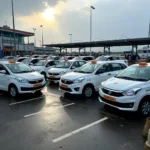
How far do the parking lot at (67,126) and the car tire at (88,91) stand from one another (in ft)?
2.41

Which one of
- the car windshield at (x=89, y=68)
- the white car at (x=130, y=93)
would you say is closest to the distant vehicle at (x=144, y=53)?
the car windshield at (x=89, y=68)

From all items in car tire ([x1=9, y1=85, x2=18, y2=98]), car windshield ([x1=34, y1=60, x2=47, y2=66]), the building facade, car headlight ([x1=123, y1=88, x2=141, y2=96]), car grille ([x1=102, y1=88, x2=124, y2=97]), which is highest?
the building facade

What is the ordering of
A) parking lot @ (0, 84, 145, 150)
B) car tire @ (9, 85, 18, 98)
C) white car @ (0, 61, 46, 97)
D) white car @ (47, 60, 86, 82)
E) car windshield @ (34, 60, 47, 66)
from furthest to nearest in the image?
car windshield @ (34, 60, 47, 66) < white car @ (47, 60, 86, 82) < car tire @ (9, 85, 18, 98) < white car @ (0, 61, 46, 97) < parking lot @ (0, 84, 145, 150)

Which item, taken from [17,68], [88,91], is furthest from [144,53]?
[17,68]

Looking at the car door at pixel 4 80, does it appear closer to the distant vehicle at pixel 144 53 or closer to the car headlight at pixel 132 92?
the car headlight at pixel 132 92

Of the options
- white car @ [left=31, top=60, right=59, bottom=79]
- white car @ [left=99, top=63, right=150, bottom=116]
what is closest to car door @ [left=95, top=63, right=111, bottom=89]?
white car @ [left=99, top=63, right=150, bottom=116]

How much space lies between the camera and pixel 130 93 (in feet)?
17.3

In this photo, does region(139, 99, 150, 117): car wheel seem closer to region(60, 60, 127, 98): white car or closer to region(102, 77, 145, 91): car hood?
region(102, 77, 145, 91): car hood

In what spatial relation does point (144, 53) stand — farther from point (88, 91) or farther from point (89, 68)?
point (88, 91)

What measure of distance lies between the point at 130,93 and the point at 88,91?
9.60 ft

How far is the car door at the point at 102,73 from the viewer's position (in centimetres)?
825

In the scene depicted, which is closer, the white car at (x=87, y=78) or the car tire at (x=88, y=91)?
the white car at (x=87, y=78)

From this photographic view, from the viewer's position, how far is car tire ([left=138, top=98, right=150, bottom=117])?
17.7 ft

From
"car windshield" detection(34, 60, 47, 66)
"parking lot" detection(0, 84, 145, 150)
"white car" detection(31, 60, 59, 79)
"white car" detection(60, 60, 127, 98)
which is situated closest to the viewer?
"parking lot" detection(0, 84, 145, 150)
